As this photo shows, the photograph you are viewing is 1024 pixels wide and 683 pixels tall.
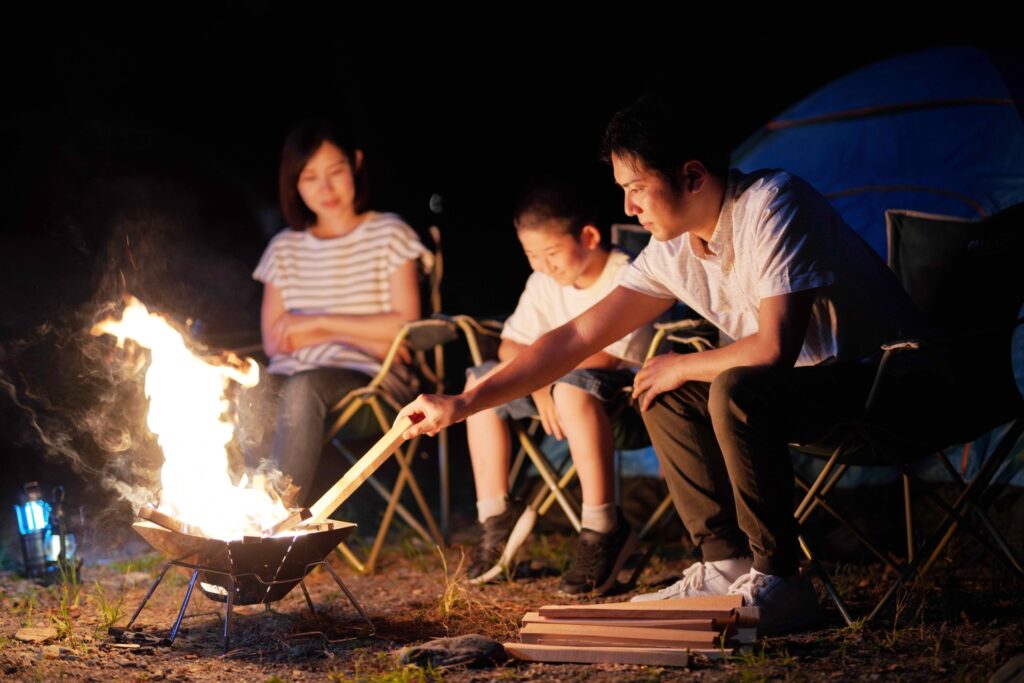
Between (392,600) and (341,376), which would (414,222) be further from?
(392,600)

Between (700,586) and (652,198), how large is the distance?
0.99 metres

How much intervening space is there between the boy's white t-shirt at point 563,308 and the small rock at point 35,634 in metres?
1.52

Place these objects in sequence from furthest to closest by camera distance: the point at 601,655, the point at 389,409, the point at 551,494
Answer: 1. the point at 389,409
2. the point at 551,494
3. the point at 601,655

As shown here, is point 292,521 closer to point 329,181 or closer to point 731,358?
point 731,358

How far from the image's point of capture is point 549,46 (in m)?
6.64

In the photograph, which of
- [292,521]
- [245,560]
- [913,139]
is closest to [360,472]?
[292,521]

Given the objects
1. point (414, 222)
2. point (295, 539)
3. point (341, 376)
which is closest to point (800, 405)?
point (295, 539)

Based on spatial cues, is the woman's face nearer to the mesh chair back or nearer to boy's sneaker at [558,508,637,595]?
boy's sneaker at [558,508,637,595]

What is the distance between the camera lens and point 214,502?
2900mm

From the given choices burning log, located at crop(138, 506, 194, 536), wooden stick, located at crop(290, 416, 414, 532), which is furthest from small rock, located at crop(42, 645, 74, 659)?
wooden stick, located at crop(290, 416, 414, 532)

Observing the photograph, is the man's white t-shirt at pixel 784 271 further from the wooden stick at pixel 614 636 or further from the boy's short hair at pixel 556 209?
the wooden stick at pixel 614 636

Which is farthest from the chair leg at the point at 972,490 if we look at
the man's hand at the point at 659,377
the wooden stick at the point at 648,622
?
the man's hand at the point at 659,377

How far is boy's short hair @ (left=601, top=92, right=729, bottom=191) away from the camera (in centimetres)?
270

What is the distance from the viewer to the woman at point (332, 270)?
3.94 m
